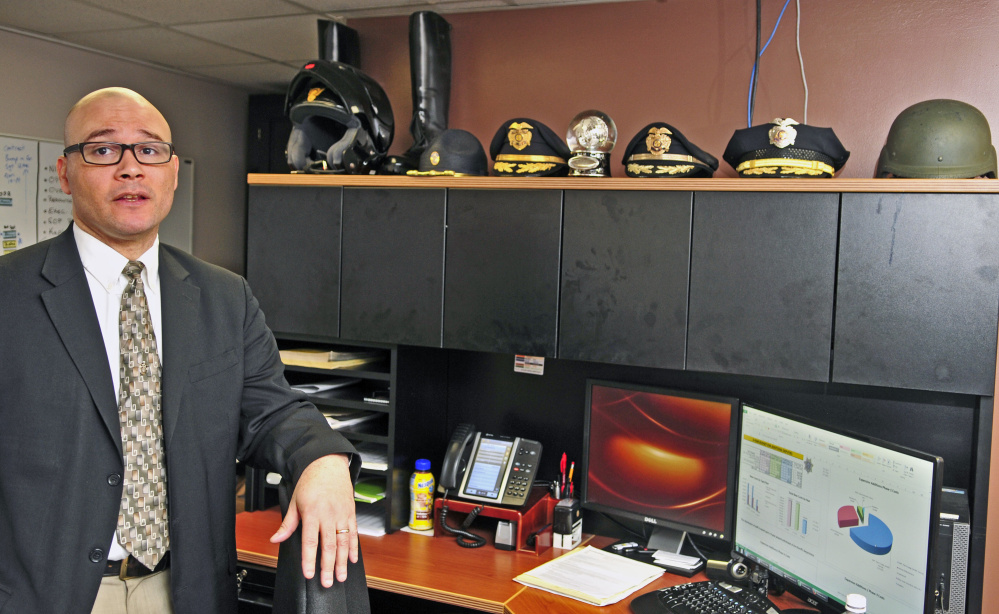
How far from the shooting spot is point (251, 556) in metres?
2.45

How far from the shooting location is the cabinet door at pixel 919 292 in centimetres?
191

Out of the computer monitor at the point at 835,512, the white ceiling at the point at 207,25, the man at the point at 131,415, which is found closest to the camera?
the man at the point at 131,415

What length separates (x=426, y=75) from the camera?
8.90 feet

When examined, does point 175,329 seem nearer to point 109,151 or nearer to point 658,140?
point 109,151

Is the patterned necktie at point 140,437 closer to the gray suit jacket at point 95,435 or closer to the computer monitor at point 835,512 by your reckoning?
the gray suit jacket at point 95,435

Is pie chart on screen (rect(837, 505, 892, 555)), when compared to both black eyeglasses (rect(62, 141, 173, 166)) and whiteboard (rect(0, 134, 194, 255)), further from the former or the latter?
whiteboard (rect(0, 134, 194, 255))

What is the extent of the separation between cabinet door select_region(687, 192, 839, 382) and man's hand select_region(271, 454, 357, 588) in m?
1.14

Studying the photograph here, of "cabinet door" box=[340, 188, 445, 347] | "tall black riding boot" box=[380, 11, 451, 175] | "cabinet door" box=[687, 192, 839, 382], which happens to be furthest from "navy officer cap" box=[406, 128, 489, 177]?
"cabinet door" box=[687, 192, 839, 382]

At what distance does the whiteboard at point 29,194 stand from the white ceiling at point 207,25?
60cm

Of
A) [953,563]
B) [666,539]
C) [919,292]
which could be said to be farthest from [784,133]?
[666,539]

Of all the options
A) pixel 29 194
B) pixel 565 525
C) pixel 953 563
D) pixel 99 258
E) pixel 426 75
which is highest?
pixel 426 75

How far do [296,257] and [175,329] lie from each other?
3.16 ft

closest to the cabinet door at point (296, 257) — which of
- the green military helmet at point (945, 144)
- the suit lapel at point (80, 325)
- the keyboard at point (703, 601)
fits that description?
the suit lapel at point (80, 325)

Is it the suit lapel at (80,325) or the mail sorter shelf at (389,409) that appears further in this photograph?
the mail sorter shelf at (389,409)
